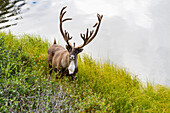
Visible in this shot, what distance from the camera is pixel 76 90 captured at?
4.68 meters

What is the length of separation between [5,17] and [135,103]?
9.60 metres

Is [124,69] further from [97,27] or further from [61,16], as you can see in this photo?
[61,16]

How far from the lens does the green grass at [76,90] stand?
12.1 ft

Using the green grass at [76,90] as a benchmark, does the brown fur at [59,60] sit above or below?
above

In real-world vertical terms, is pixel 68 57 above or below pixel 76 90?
above

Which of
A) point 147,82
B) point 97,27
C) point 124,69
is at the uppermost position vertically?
point 97,27

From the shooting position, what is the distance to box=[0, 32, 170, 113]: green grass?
145 inches

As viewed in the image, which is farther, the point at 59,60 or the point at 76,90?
the point at 59,60

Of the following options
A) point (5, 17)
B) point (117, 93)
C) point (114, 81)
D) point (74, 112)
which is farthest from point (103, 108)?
point (5, 17)

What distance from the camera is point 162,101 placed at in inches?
197

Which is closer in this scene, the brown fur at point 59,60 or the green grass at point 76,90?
the green grass at point 76,90

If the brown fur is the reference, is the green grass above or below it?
below

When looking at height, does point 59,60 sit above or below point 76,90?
above

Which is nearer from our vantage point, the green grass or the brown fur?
the green grass
